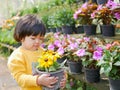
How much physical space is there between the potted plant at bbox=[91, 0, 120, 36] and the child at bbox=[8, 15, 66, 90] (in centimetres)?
136

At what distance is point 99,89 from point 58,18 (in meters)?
1.94

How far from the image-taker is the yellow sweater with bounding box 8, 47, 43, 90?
1816mm

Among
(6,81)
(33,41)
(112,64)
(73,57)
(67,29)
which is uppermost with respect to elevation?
(33,41)

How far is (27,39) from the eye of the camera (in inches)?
74.4

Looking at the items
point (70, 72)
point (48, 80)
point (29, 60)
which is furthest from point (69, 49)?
point (48, 80)

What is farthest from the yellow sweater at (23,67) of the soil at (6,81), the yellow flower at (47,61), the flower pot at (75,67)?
the soil at (6,81)

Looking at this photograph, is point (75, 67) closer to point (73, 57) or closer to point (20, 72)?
point (73, 57)

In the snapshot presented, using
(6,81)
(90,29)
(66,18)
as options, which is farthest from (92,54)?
(6,81)

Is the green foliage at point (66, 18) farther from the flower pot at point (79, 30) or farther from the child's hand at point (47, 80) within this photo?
the child's hand at point (47, 80)

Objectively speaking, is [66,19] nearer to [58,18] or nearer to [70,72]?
[58,18]

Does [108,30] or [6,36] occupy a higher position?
[108,30]

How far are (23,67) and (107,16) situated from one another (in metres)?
Answer: 1.60

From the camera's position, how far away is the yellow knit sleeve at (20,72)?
1.80 m

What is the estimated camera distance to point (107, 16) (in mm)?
3158
